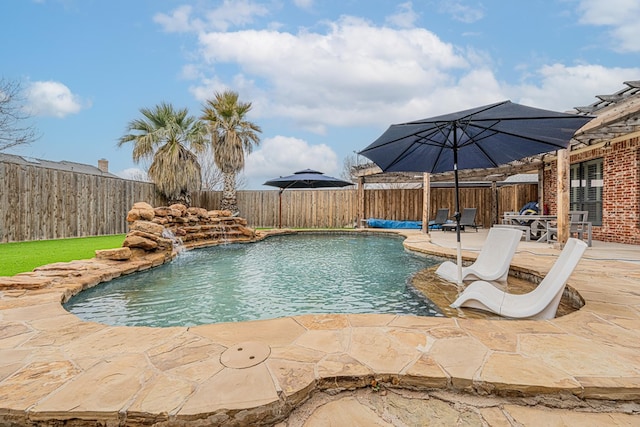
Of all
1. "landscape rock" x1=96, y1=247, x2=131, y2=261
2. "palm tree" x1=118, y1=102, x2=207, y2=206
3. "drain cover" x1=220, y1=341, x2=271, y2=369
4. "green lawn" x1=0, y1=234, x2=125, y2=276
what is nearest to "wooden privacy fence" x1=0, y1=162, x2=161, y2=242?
"green lawn" x1=0, y1=234, x2=125, y2=276

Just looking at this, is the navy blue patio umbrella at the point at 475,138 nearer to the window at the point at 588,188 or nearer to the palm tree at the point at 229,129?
the window at the point at 588,188

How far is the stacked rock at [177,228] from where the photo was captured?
6.50 metres

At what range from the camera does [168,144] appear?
1299cm

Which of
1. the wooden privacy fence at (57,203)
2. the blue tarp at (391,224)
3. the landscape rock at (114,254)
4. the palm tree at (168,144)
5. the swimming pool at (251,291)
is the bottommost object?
the swimming pool at (251,291)

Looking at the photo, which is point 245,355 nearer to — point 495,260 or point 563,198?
point 495,260

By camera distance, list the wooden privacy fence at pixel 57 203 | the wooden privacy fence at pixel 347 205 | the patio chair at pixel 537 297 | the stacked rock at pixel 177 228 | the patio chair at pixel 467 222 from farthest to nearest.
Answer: the wooden privacy fence at pixel 347 205, the patio chair at pixel 467 222, the wooden privacy fence at pixel 57 203, the stacked rock at pixel 177 228, the patio chair at pixel 537 297

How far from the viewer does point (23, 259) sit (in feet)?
18.6

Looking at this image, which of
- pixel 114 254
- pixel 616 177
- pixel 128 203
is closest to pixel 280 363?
pixel 114 254

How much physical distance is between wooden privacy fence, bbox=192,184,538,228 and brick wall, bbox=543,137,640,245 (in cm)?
590

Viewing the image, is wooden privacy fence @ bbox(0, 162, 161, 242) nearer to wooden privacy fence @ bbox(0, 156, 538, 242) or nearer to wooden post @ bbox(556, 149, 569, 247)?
wooden privacy fence @ bbox(0, 156, 538, 242)

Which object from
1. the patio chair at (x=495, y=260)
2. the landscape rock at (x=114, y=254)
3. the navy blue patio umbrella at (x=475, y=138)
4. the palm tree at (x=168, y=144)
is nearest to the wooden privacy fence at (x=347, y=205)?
the palm tree at (x=168, y=144)

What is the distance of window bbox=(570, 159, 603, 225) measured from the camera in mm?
8977

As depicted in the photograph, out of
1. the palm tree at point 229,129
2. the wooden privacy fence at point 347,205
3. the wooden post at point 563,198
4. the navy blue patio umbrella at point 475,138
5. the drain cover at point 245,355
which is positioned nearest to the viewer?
the drain cover at point 245,355

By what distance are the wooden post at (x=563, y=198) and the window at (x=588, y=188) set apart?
340 centimetres
